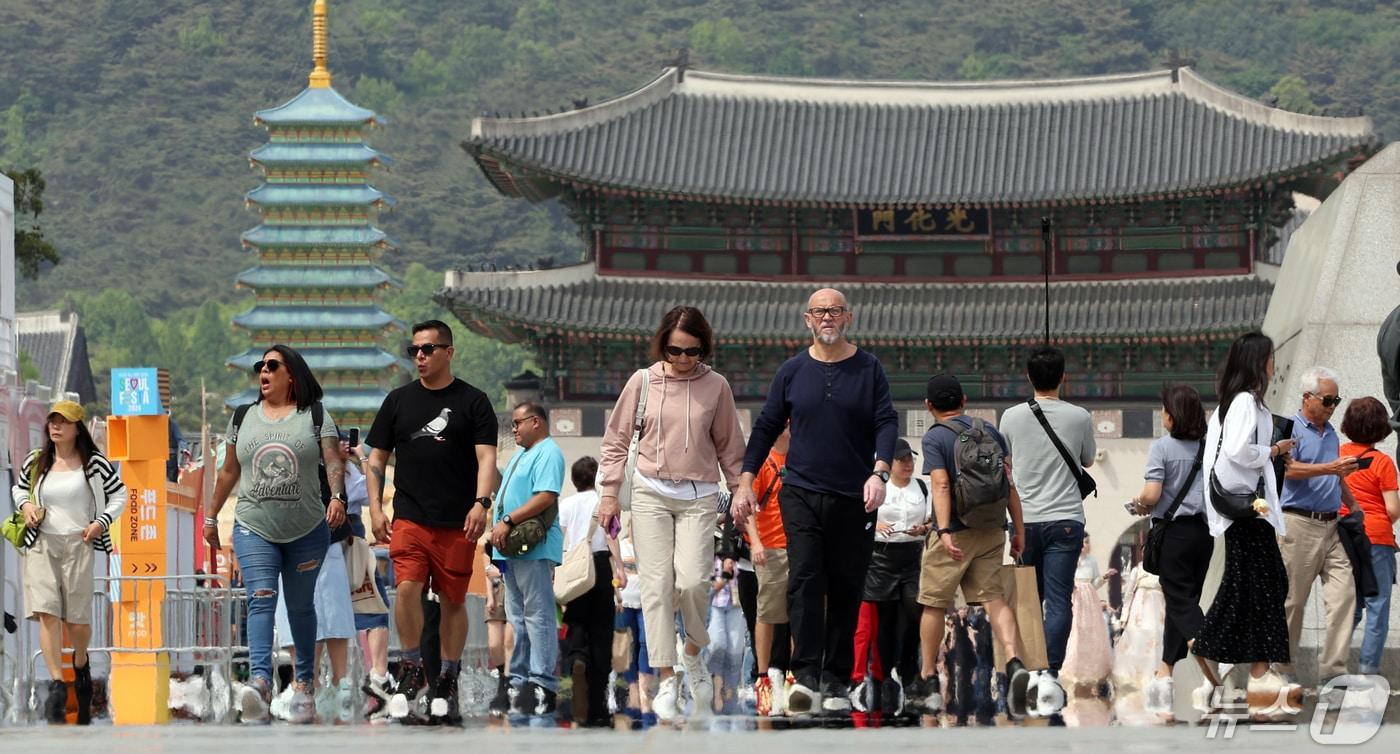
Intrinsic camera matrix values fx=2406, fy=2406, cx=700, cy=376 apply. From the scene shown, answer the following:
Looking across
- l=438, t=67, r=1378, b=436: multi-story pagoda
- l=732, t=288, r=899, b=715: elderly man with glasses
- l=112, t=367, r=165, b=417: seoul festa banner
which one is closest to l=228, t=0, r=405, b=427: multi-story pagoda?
l=438, t=67, r=1378, b=436: multi-story pagoda

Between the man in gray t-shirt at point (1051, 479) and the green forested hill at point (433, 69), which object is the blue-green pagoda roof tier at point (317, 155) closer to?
the man in gray t-shirt at point (1051, 479)

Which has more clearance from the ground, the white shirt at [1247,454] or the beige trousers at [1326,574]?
the white shirt at [1247,454]

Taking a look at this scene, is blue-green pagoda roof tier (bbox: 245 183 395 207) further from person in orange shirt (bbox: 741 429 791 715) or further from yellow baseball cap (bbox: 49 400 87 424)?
person in orange shirt (bbox: 741 429 791 715)

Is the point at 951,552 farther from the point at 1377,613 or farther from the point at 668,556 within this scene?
the point at 1377,613

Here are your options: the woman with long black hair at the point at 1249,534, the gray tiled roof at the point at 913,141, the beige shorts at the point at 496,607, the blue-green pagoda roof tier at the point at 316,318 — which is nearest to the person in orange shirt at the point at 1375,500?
the woman with long black hair at the point at 1249,534

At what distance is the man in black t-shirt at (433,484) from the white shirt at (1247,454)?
3084mm

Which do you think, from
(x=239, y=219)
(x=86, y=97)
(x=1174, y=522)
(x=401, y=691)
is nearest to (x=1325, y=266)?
(x=1174, y=522)

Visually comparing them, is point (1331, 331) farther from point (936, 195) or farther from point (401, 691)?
point (936, 195)

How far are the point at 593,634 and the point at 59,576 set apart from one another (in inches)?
108

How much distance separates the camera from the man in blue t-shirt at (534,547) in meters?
10.8

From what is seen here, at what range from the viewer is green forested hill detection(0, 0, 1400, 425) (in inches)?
4173

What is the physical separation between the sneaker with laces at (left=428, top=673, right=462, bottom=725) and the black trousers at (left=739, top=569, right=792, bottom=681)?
1349mm

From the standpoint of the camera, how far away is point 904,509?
11.8 m

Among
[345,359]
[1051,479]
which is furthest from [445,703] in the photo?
[345,359]
